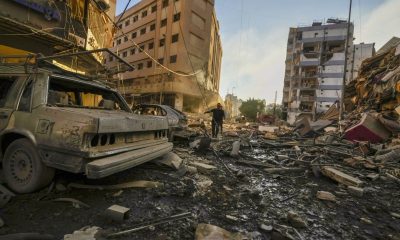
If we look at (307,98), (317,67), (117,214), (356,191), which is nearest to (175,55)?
(356,191)

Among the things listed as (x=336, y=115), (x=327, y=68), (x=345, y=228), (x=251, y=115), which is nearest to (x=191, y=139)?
(x=345, y=228)

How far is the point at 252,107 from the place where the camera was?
49.8 metres

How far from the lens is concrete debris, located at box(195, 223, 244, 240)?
93.0 inches

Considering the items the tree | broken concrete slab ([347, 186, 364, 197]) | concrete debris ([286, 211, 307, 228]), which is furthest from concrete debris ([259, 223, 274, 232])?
the tree

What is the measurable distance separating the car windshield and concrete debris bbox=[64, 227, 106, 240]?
1.85 m

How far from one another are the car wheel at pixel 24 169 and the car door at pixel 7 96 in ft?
1.44

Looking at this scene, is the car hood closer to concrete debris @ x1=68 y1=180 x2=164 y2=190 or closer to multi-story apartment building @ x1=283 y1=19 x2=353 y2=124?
concrete debris @ x1=68 y1=180 x2=164 y2=190

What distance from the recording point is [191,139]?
8.61m

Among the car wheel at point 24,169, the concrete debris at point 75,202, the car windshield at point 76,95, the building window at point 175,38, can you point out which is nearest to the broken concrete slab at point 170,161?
the car windshield at point 76,95

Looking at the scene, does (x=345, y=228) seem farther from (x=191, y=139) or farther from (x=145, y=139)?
(x=191, y=139)

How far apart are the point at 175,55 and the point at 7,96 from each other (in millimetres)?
32229

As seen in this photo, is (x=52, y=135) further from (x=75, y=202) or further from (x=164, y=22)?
(x=164, y=22)

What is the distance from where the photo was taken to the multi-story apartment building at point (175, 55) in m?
33.6

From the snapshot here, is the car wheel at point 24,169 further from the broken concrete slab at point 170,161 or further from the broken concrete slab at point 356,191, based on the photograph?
the broken concrete slab at point 356,191
